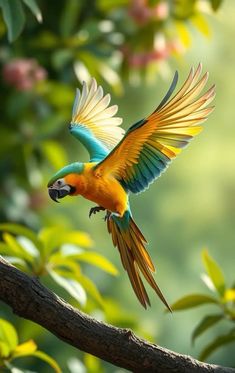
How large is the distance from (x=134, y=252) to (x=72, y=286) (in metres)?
0.67

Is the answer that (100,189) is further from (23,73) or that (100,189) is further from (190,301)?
(23,73)

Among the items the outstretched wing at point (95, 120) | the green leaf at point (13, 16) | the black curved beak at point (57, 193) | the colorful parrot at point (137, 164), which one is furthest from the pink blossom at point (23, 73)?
the black curved beak at point (57, 193)

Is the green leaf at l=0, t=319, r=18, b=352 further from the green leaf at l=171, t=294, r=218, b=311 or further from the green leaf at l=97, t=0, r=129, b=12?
the green leaf at l=97, t=0, r=129, b=12

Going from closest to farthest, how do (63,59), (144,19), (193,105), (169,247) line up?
1. (193,105)
2. (63,59)
3. (144,19)
4. (169,247)

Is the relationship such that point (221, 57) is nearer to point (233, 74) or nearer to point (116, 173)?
point (233, 74)

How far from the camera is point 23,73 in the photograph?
2.76 metres

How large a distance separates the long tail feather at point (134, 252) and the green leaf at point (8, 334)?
471 millimetres

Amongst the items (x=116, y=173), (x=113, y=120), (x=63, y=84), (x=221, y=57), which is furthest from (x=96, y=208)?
(x=221, y=57)

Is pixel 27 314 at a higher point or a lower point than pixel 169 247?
lower

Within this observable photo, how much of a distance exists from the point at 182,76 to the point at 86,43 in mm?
1106

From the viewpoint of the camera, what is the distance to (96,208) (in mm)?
1241

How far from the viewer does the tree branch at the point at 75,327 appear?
1.42 meters

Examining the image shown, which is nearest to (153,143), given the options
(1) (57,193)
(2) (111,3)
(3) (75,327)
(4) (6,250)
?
(1) (57,193)

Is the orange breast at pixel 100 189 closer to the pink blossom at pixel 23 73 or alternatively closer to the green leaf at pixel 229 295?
the green leaf at pixel 229 295
